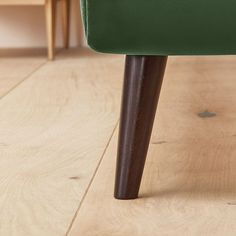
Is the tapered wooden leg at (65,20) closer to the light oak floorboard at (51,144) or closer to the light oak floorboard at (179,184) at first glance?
the light oak floorboard at (51,144)

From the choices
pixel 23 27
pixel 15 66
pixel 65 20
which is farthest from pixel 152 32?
pixel 23 27

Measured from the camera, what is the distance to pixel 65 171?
808mm

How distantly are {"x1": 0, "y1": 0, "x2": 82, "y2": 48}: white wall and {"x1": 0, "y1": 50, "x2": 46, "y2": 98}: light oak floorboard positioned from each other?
151 millimetres

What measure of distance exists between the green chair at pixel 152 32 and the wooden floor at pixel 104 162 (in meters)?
0.15

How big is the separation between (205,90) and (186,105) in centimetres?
19

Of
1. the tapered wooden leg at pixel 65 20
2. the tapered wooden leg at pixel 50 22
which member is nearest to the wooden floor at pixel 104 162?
the tapered wooden leg at pixel 50 22

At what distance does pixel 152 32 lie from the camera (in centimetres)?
59

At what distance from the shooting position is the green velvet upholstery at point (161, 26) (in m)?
0.58

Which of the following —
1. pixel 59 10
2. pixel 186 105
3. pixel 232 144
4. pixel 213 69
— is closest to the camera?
pixel 232 144

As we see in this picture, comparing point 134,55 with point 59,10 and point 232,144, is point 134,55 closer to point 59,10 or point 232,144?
point 232,144

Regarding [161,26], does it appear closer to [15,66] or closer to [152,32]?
[152,32]

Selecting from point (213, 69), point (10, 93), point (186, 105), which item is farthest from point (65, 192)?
point (213, 69)

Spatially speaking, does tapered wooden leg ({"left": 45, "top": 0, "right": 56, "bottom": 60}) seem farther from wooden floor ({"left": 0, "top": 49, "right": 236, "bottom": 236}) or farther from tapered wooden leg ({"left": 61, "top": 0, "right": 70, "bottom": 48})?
wooden floor ({"left": 0, "top": 49, "right": 236, "bottom": 236})

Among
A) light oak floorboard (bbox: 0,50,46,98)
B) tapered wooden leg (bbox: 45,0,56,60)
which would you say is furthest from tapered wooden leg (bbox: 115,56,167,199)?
tapered wooden leg (bbox: 45,0,56,60)
